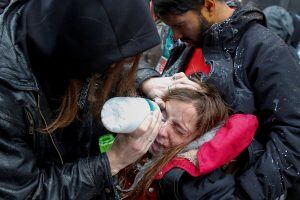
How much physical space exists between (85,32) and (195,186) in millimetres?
928

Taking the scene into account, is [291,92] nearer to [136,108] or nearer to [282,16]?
[136,108]

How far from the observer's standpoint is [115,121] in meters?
1.38

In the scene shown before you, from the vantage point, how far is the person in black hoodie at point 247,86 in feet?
5.94

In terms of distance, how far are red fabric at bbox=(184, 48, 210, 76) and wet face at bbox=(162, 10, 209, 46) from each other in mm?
108

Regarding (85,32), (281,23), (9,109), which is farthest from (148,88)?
(281,23)

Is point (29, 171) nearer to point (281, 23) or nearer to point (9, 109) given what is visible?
point (9, 109)

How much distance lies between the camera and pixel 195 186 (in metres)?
1.77

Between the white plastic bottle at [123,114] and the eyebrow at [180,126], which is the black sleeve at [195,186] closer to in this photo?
the eyebrow at [180,126]

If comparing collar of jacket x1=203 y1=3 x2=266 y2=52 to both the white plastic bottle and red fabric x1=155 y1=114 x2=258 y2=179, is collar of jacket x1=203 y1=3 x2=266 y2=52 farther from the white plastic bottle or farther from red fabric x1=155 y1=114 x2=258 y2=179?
the white plastic bottle

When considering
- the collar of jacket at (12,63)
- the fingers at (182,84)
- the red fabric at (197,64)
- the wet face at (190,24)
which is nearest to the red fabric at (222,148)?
the fingers at (182,84)

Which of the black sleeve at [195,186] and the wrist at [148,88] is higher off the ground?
the wrist at [148,88]

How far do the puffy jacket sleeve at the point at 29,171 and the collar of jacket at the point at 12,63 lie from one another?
0.16 feet

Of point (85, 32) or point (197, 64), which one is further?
point (197, 64)

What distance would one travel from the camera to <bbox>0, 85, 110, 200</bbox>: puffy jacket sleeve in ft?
4.07
